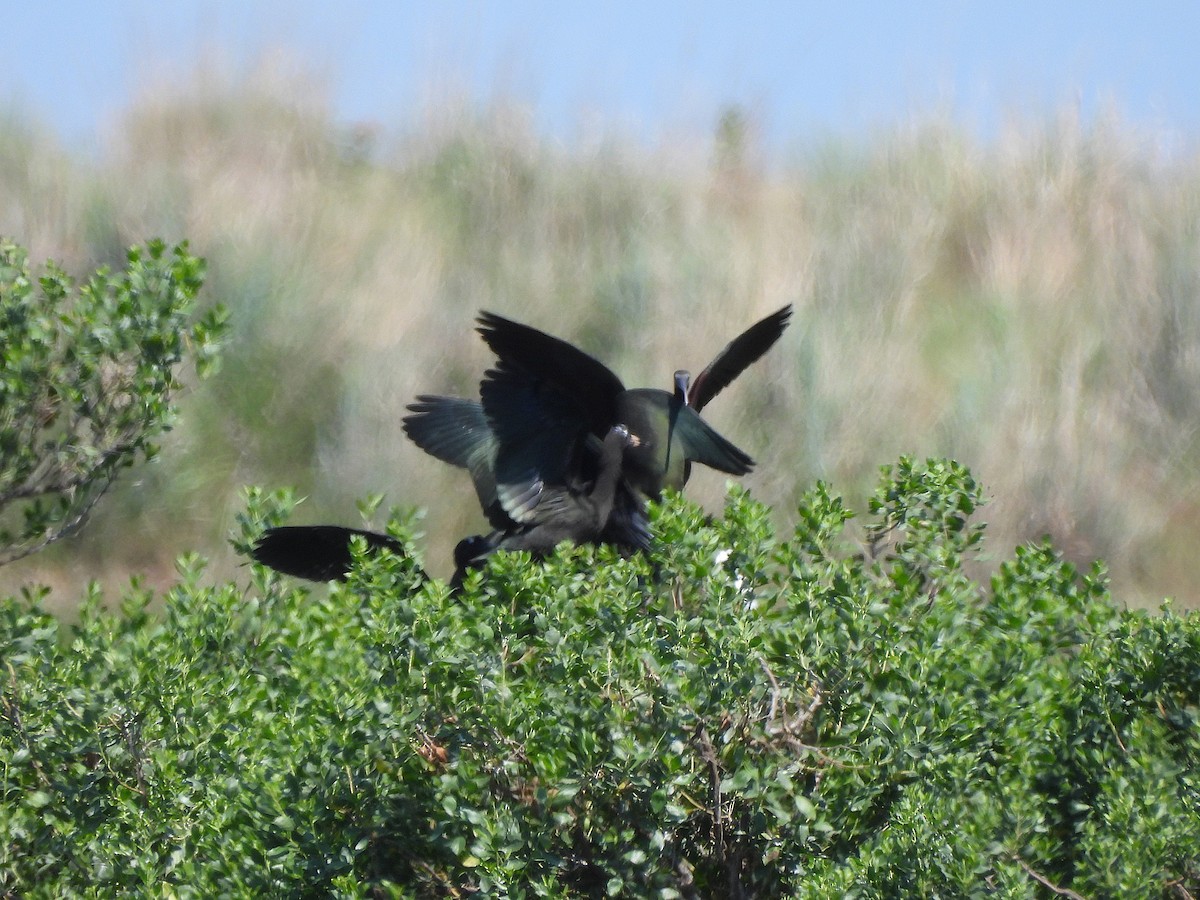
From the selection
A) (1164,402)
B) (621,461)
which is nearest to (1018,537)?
(1164,402)

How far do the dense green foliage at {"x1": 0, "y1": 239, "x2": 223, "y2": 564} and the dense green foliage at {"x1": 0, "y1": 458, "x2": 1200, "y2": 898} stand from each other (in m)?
1.09

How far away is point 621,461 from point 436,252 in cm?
503

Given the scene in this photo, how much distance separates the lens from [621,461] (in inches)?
215

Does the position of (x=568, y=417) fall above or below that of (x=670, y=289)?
below

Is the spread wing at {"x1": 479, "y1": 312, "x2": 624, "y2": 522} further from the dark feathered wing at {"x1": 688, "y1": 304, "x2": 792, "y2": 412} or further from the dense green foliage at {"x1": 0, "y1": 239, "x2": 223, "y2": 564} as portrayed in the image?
the dense green foliage at {"x1": 0, "y1": 239, "x2": 223, "y2": 564}

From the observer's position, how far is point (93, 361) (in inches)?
156

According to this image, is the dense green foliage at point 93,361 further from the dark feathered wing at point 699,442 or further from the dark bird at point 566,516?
the dark feathered wing at point 699,442

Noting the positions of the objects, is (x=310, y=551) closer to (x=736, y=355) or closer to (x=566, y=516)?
(x=566, y=516)

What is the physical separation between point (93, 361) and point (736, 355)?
262 centimetres

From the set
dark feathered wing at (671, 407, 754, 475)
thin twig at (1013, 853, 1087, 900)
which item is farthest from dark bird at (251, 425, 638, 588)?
thin twig at (1013, 853, 1087, 900)

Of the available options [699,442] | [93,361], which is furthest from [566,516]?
[93,361]

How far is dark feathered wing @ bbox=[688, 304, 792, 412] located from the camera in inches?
227

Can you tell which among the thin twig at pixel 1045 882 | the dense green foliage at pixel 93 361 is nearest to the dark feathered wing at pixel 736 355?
the dense green foliage at pixel 93 361

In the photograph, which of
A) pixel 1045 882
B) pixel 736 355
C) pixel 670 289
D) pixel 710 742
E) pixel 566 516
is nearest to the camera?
pixel 1045 882
